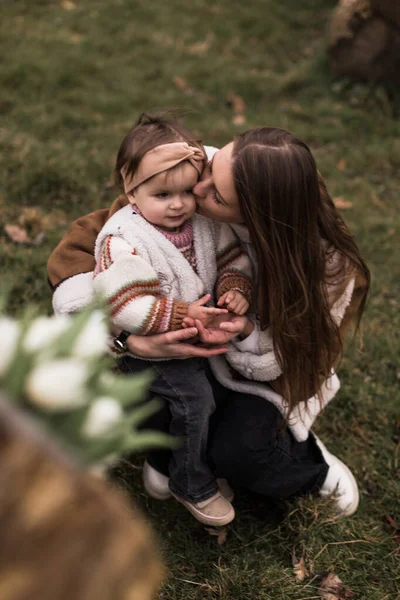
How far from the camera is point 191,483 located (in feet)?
7.46

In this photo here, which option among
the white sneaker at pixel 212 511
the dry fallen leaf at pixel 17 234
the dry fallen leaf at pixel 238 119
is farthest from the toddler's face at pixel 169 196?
the dry fallen leaf at pixel 238 119

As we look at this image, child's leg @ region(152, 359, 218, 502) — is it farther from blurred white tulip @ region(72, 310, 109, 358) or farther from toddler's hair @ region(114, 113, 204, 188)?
blurred white tulip @ region(72, 310, 109, 358)

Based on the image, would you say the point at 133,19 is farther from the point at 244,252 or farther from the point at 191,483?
the point at 191,483

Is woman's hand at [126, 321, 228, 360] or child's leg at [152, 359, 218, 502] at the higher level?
woman's hand at [126, 321, 228, 360]

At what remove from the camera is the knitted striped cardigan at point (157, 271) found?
1.99 meters

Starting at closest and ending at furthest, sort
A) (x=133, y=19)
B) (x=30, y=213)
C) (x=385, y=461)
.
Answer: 1. (x=385, y=461)
2. (x=30, y=213)
3. (x=133, y=19)

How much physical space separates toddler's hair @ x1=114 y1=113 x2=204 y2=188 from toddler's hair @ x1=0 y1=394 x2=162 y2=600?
1.44 metres

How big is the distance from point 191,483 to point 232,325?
0.58 meters

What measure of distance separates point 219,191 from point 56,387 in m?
1.35

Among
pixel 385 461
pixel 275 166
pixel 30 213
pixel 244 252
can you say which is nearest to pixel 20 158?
pixel 30 213

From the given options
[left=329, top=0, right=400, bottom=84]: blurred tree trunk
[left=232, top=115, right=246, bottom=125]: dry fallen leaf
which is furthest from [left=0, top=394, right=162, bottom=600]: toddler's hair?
[left=329, top=0, right=400, bottom=84]: blurred tree trunk

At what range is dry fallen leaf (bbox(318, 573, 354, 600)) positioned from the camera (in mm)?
2184

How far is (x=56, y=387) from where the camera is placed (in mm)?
761

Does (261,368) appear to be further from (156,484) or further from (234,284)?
(156,484)
